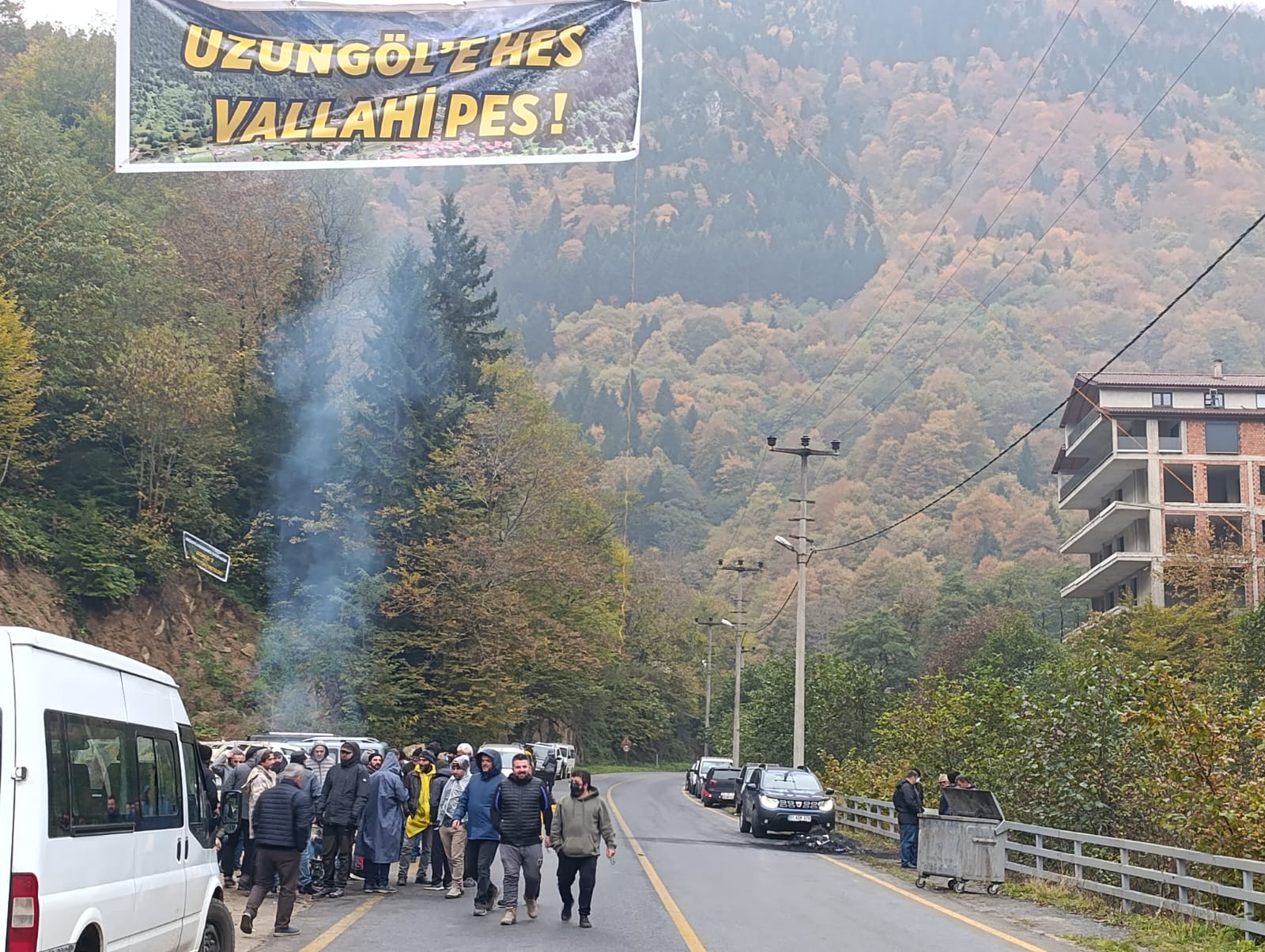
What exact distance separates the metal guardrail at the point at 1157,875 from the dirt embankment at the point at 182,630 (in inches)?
896

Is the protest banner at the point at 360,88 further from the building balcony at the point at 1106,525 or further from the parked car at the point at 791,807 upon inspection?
the building balcony at the point at 1106,525

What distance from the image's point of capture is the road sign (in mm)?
41406

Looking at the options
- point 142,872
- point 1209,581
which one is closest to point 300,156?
point 142,872

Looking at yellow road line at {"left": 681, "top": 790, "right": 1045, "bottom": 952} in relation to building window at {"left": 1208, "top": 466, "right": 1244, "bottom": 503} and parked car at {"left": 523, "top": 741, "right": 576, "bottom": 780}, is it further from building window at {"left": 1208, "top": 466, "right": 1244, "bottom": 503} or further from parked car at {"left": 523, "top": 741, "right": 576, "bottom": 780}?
building window at {"left": 1208, "top": 466, "right": 1244, "bottom": 503}

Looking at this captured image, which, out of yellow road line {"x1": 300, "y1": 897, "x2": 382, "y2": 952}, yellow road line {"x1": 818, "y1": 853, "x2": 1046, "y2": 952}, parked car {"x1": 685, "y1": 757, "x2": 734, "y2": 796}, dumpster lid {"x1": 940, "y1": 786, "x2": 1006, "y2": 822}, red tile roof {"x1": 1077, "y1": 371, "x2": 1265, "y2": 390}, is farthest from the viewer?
red tile roof {"x1": 1077, "y1": 371, "x2": 1265, "y2": 390}

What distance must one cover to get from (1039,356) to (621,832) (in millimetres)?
144969

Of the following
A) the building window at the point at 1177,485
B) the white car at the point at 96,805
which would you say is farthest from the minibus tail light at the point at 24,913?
the building window at the point at 1177,485

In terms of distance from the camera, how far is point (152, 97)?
6586 mm

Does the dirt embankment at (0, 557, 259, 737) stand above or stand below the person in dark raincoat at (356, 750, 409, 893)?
above

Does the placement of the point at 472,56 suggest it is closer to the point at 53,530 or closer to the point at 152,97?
the point at 152,97

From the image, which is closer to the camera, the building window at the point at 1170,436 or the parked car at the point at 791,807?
the parked car at the point at 791,807

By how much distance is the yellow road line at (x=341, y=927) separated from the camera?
1234cm

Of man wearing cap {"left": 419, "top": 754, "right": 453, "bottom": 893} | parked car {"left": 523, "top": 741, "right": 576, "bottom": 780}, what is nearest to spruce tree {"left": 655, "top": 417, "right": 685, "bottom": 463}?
parked car {"left": 523, "top": 741, "right": 576, "bottom": 780}

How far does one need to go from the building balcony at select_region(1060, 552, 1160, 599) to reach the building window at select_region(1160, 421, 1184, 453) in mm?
5602
